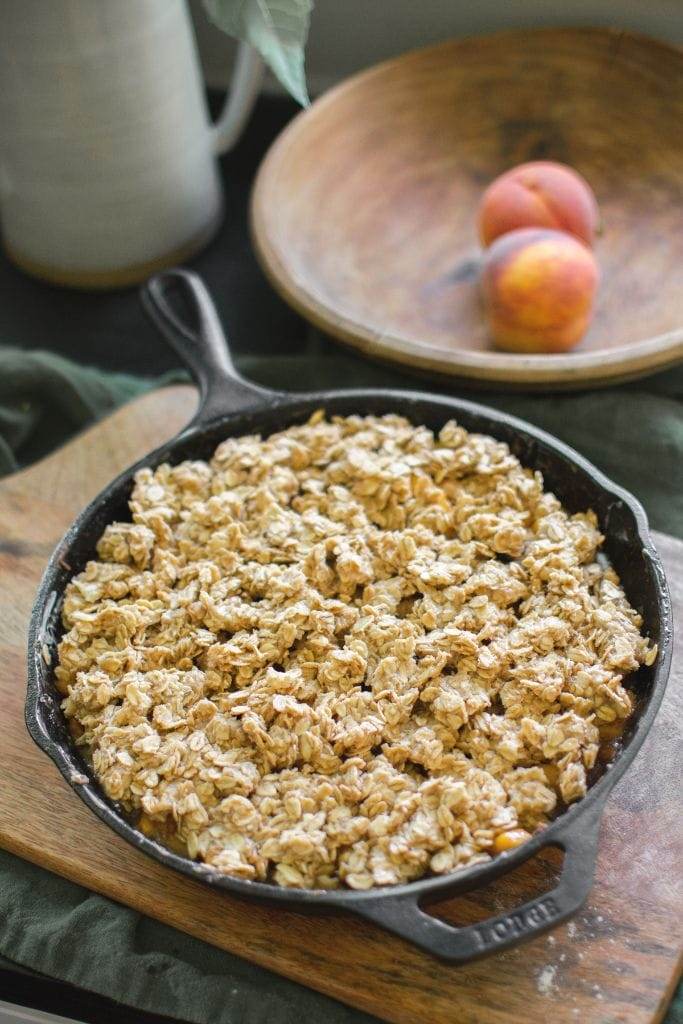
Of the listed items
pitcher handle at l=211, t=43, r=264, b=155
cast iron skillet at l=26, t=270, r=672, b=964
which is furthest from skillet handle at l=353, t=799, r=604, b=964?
pitcher handle at l=211, t=43, r=264, b=155

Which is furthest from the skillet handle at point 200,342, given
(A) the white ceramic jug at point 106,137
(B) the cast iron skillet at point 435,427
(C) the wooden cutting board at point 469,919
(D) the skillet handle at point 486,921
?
(D) the skillet handle at point 486,921

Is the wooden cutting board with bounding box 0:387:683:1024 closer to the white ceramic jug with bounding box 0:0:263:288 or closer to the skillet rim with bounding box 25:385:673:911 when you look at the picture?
the skillet rim with bounding box 25:385:673:911

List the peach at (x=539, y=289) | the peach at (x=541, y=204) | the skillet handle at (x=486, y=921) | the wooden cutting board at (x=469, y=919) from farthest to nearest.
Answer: the peach at (x=541, y=204) < the peach at (x=539, y=289) < the wooden cutting board at (x=469, y=919) < the skillet handle at (x=486, y=921)

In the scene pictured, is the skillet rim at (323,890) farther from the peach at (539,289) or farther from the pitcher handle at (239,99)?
the pitcher handle at (239,99)

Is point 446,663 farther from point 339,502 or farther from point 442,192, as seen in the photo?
point 442,192

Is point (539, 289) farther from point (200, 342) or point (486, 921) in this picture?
point (486, 921)

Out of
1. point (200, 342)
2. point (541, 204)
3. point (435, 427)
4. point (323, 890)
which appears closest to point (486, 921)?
point (323, 890)
